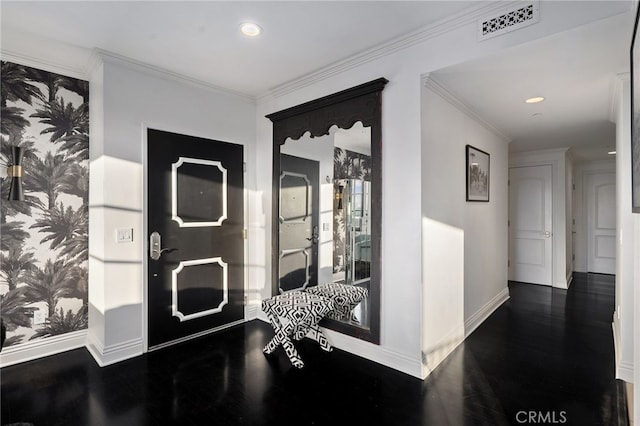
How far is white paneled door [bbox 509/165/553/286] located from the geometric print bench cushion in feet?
14.0

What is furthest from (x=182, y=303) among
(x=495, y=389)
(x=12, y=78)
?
(x=495, y=389)

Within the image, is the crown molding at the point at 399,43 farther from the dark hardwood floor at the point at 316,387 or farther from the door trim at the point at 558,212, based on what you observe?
the door trim at the point at 558,212

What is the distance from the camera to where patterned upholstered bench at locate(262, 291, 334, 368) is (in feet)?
8.96

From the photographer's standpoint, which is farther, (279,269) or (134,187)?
(279,269)

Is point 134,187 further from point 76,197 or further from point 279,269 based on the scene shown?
point 279,269

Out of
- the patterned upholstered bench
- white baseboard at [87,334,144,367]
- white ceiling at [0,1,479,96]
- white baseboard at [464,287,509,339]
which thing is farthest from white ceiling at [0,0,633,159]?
white baseboard at [87,334,144,367]

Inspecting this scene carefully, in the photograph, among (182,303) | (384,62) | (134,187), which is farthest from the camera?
(182,303)

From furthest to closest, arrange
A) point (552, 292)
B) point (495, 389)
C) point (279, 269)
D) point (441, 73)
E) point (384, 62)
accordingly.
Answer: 1. point (552, 292)
2. point (279, 269)
3. point (384, 62)
4. point (441, 73)
5. point (495, 389)

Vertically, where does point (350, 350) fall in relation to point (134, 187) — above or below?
below

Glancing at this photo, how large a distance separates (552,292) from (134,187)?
5802 millimetres

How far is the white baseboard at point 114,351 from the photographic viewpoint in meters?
2.72

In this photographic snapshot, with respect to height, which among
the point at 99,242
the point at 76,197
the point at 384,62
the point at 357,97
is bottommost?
the point at 99,242

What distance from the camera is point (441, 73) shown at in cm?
250

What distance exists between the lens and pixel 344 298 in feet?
10.0
